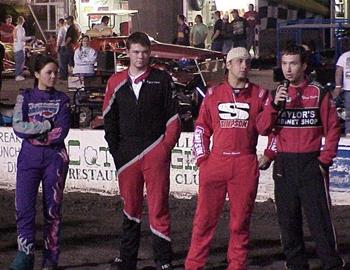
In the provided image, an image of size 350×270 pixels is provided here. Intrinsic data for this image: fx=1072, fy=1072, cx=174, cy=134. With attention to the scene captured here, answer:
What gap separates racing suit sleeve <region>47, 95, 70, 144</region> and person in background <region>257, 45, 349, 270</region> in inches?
61.0

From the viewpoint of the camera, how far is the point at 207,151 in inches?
319

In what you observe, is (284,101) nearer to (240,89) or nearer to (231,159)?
(240,89)

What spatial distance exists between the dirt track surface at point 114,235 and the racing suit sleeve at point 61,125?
50.1 inches

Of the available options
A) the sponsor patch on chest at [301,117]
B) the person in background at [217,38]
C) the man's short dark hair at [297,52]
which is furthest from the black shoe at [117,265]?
the person in background at [217,38]

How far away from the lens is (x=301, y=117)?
800 centimetres

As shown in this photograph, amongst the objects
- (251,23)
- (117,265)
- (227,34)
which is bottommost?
(117,265)

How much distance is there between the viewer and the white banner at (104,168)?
1188 cm

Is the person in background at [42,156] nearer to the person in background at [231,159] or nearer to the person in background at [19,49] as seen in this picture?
the person in background at [231,159]

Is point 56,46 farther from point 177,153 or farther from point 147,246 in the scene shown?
point 147,246

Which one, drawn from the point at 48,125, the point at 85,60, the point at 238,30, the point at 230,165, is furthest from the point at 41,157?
the point at 238,30

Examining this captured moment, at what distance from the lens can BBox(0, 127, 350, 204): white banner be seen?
11875 millimetres

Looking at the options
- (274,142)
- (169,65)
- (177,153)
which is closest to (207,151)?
(274,142)

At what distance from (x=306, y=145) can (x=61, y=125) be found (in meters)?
1.92

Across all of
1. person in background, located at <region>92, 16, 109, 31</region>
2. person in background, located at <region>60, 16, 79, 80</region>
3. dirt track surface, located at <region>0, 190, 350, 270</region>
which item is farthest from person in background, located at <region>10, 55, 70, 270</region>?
person in background, located at <region>92, 16, 109, 31</region>
